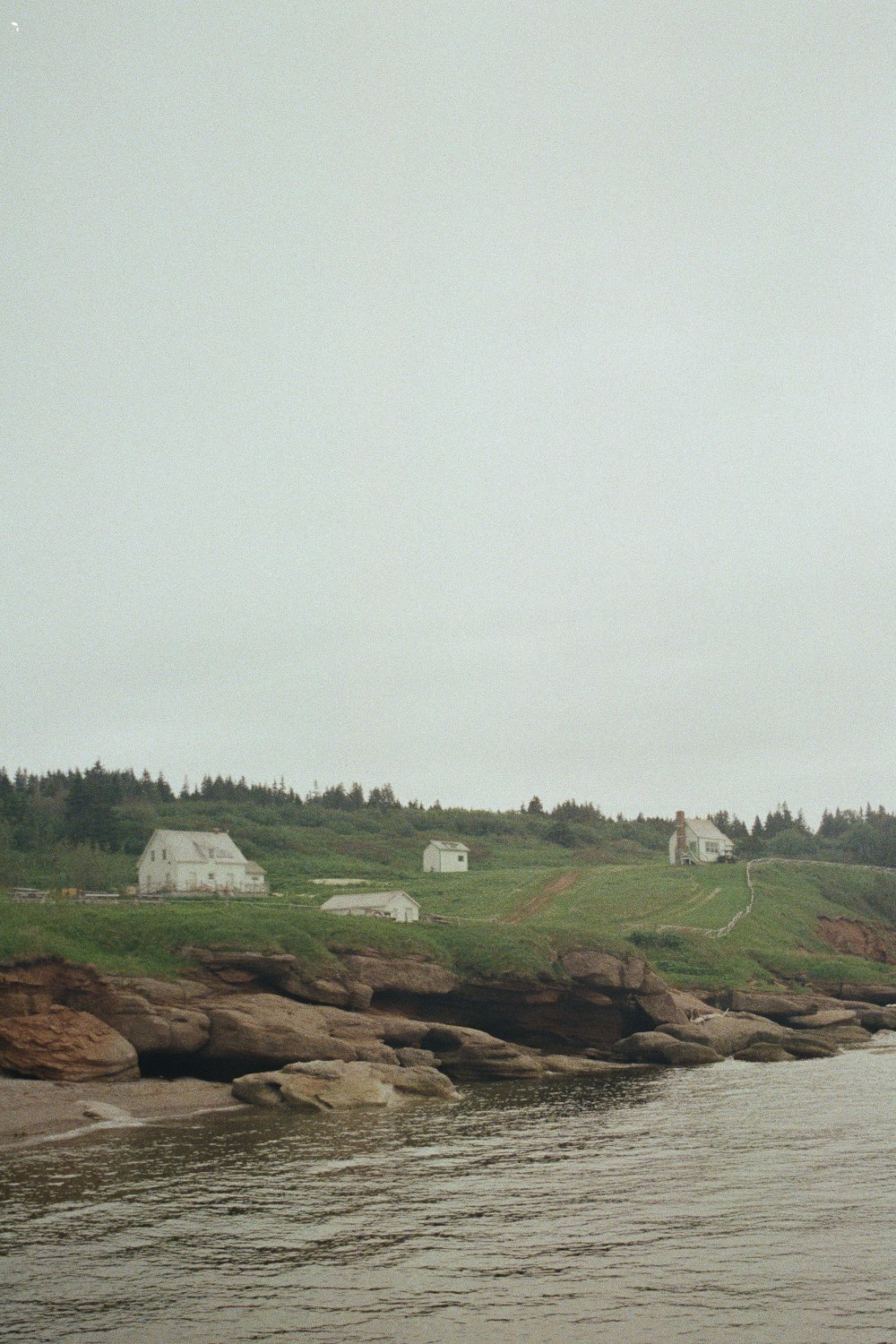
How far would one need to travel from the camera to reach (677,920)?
89.2 meters

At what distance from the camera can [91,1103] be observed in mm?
32688

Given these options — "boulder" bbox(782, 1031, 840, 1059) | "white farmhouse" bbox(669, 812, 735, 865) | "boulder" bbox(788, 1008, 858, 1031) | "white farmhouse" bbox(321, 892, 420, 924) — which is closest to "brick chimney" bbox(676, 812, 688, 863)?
"white farmhouse" bbox(669, 812, 735, 865)

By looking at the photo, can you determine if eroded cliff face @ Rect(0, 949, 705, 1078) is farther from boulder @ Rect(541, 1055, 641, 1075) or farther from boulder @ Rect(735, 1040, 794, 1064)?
boulder @ Rect(735, 1040, 794, 1064)

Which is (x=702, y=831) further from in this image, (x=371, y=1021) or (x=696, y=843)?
(x=371, y=1021)

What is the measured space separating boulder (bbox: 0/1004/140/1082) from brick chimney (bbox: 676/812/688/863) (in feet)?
340

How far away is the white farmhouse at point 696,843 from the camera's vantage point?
438 ft

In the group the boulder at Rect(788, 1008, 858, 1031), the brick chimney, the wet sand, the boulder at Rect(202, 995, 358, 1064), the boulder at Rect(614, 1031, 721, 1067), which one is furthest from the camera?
the brick chimney

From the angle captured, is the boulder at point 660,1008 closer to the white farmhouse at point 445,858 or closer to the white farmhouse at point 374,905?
the white farmhouse at point 374,905

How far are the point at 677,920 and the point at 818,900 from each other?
2524 centimetres

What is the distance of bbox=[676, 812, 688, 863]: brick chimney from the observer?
133000 millimetres

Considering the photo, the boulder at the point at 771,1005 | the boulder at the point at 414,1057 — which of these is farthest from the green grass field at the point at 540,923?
the boulder at the point at 414,1057

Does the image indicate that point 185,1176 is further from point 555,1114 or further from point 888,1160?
point 888,1160

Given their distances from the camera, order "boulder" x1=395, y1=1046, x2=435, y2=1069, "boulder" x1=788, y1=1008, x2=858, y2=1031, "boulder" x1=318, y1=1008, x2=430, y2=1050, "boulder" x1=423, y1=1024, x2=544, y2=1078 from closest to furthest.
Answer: "boulder" x1=395, y1=1046, x2=435, y2=1069 → "boulder" x1=318, y1=1008, x2=430, y2=1050 → "boulder" x1=423, y1=1024, x2=544, y2=1078 → "boulder" x1=788, y1=1008, x2=858, y2=1031

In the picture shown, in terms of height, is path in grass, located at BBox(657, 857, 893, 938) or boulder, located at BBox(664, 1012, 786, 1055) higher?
path in grass, located at BBox(657, 857, 893, 938)
